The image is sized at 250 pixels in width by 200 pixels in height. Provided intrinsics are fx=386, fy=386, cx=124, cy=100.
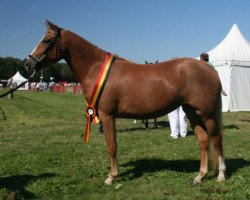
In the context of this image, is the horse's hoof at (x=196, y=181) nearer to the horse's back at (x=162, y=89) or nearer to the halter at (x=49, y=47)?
the horse's back at (x=162, y=89)

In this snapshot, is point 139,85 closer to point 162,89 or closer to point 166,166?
point 162,89

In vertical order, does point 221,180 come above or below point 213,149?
below

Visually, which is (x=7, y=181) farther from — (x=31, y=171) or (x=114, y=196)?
(x=114, y=196)

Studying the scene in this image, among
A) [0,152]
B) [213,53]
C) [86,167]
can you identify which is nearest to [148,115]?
[86,167]

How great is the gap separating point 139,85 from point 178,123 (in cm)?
551

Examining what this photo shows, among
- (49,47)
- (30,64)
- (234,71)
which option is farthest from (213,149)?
(234,71)

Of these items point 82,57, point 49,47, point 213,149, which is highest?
point 49,47

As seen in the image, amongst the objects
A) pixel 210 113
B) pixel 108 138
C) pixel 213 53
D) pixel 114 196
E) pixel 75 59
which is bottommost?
pixel 114 196

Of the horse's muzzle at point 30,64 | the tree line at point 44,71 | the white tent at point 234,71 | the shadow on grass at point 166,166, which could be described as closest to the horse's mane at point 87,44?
the horse's muzzle at point 30,64

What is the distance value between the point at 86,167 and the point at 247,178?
299cm

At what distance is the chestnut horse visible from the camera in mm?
6176

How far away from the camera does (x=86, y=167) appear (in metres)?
7.53

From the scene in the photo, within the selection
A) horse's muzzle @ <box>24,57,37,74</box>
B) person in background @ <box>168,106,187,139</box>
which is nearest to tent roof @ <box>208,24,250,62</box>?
person in background @ <box>168,106,187,139</box>

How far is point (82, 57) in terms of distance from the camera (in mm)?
6430
